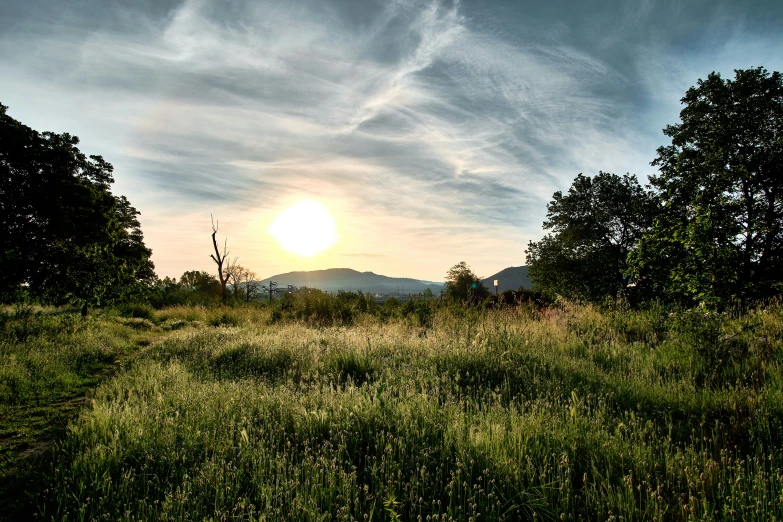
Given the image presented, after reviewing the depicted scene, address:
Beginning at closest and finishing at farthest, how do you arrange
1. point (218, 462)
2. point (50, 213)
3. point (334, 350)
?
point (218, 462) < point (334, 350) < point (50, 213)

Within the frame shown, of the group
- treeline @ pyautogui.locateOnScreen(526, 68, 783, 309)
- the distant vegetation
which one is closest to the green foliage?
the distant vegetation

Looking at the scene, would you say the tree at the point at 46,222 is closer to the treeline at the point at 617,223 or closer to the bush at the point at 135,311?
the treeline at the point at 617,223

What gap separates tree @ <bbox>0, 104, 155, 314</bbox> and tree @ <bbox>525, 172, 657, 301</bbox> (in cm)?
2697

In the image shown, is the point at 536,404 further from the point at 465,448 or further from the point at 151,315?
the point at 151,315

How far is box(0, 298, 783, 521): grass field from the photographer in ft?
9.86

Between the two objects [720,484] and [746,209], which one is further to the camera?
[746,209]

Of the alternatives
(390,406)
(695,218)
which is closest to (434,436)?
(390,406)

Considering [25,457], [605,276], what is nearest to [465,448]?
[25,457]

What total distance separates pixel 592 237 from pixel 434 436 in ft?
98.2

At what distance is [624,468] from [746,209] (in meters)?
22.7

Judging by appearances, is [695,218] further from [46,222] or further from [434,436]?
[46,222]

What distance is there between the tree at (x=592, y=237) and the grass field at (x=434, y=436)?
20.4 meters

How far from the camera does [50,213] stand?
1348cm

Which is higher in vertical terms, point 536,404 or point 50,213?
point 50,213
